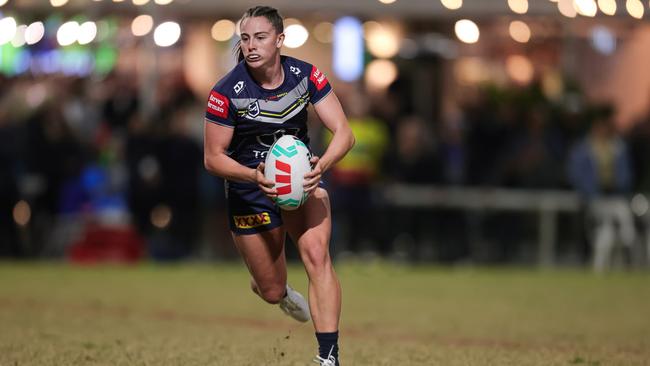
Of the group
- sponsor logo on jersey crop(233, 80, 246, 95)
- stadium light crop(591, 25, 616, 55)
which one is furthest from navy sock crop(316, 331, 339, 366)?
stadium light crop(591, 25, 616, 55)

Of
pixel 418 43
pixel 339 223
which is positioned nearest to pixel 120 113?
pixel 339 223

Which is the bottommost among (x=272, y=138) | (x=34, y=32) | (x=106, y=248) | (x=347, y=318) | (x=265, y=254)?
(x=347, y=318)

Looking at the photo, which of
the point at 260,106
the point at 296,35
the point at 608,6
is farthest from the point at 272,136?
the point at 296,35

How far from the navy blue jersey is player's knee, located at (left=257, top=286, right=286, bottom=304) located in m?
1.03

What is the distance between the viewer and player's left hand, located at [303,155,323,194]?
820 centimetres

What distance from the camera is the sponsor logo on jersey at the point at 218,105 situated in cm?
837

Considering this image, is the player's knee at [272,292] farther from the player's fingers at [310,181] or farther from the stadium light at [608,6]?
the stadium light at [608,6]

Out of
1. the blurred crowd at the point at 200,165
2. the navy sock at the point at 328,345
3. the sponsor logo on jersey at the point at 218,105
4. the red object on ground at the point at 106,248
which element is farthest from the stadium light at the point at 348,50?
the navy sock at the point at 328,345

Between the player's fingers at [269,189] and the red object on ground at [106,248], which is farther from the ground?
the player's fingers at [269,189]

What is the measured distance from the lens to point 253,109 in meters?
8.45

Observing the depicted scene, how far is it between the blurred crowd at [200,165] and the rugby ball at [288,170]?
36.4 feet

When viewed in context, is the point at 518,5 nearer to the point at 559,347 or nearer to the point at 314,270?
the point at 559,347

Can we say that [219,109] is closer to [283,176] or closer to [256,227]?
[283,176]

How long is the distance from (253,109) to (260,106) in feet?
0.16
